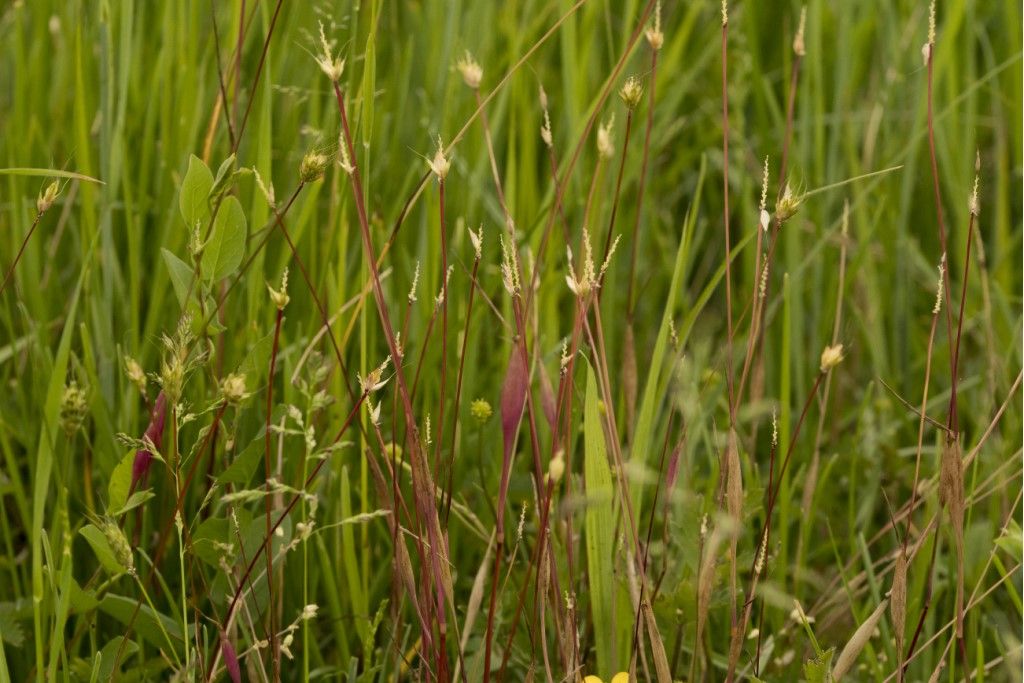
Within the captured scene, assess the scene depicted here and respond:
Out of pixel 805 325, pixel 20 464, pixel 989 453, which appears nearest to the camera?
pixel 20 464

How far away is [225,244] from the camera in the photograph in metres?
1.08

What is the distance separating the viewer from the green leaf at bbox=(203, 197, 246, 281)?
3.51ft

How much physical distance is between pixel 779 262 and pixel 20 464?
1.17m

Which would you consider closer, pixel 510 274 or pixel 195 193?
pixel 510 274

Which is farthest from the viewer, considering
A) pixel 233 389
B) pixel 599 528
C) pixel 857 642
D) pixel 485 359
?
pixel 485 359

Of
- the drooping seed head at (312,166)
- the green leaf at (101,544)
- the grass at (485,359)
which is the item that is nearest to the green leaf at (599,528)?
the grass at (485,359)

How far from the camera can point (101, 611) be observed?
127 centimetres

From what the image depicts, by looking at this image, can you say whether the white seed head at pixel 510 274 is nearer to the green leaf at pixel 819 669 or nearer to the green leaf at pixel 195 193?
the green leaf at pixel 195 193

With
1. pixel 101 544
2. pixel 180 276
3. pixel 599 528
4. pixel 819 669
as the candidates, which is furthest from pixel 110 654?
pixel 819 669

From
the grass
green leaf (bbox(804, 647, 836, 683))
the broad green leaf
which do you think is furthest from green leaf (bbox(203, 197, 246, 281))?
green leaf (bbox(804, 647, 836, 683))

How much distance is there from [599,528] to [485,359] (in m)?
0.52

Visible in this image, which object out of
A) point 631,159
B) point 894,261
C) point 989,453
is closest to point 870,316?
point 894,261

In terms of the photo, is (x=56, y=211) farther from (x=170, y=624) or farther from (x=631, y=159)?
(x=631, y=159)

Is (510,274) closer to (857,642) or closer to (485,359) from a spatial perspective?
(857,642)
